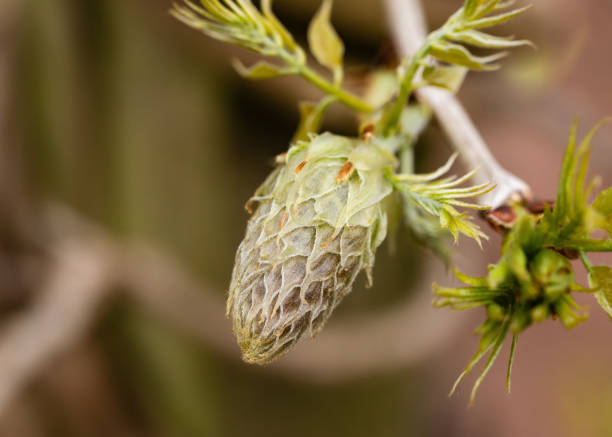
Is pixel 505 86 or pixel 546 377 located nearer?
pixel 505 86

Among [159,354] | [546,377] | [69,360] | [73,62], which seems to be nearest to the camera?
[73,62]

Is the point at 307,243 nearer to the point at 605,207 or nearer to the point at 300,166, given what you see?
the point at 300,166

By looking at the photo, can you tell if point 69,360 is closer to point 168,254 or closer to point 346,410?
point 168,254

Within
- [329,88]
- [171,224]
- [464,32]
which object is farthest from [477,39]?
[171,224]

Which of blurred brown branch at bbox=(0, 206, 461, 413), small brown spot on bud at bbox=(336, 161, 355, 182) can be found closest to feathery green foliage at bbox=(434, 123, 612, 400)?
small brown spot on bud at bbox=(336, 161, 355, 182)

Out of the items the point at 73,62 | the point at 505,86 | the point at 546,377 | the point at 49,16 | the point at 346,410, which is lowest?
the point at 546,377

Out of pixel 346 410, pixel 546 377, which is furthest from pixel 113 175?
pixel 546 377
